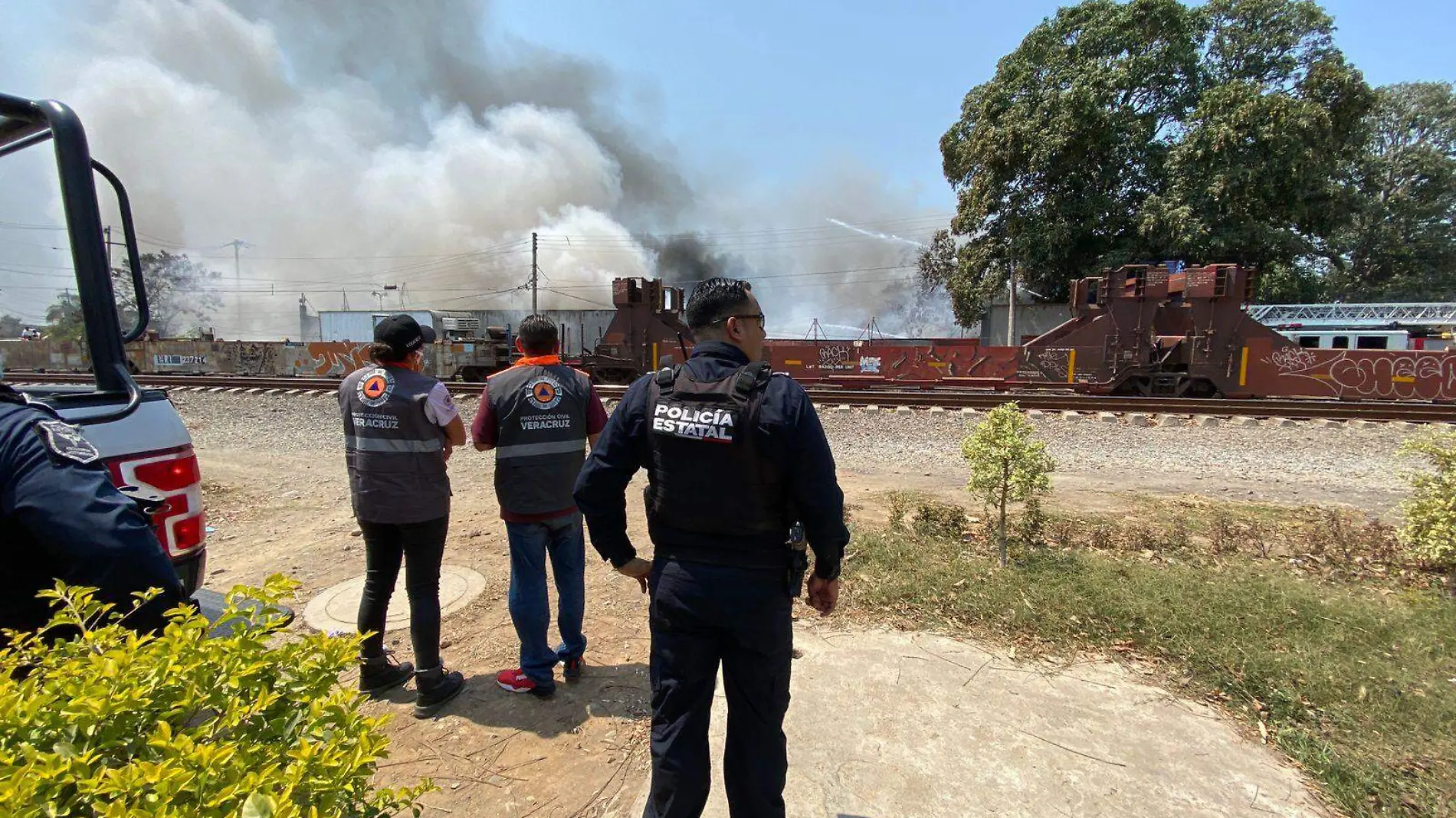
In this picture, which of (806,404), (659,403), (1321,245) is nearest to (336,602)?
(659,403)

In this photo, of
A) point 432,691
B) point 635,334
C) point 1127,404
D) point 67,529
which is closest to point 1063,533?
point 432,691

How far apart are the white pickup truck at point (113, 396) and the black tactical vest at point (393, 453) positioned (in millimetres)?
769

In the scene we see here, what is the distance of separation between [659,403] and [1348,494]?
8.53 m

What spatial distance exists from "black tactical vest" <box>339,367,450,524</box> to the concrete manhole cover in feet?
3.17

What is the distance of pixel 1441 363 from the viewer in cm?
1219

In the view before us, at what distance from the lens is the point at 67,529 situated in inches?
52.7

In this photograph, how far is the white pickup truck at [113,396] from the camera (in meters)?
2.01

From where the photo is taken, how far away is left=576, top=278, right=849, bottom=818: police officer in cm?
203

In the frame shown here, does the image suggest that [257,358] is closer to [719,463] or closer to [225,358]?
[225,358]

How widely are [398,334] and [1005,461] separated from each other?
4.07 metres

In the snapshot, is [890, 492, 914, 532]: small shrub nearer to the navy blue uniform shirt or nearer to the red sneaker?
the red sneaker

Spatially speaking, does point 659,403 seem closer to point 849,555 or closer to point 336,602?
point 849,555

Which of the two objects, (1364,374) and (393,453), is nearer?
(393,453)

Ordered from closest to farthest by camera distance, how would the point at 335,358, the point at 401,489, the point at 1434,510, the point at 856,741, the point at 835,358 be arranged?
the point at 856,741, the point at 401,489, the point at 1434,510, the point at 835,358, the point at 335,358
